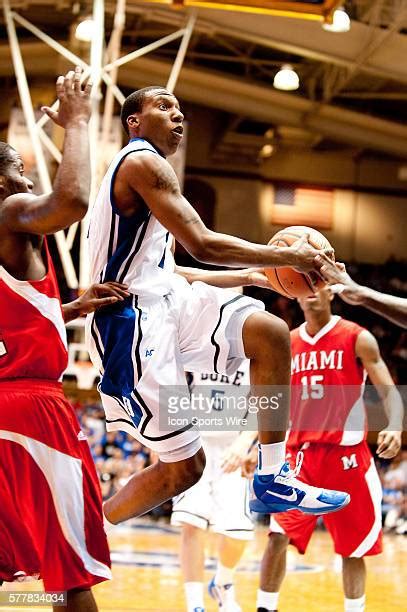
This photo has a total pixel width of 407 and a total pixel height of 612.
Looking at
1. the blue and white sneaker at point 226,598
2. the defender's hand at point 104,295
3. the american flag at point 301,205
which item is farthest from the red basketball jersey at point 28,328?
the american flag at point 301,205

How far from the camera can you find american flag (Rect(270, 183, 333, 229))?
72.5 feet

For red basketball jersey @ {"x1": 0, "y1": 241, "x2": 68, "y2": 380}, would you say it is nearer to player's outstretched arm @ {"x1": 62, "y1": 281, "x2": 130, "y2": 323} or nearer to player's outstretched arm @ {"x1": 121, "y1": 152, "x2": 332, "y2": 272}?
player's outstretched arm @ {"x1": 62, "y1": 281, "x2": 130, "y2": 323}

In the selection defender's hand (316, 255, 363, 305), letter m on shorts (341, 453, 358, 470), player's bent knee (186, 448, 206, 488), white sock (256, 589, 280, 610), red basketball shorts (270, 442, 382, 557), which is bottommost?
white sock (256, 589, 280, 610)

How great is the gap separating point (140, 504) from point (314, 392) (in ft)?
6.45

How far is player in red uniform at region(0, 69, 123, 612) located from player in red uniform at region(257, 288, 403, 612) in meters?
2.37

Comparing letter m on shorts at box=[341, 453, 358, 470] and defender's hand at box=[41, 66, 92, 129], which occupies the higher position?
defender's hand at box=[41, 66, 92, 129]

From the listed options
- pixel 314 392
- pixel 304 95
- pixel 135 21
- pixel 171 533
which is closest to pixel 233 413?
pixel 314 392

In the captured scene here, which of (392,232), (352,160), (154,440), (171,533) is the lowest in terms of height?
(171,533)

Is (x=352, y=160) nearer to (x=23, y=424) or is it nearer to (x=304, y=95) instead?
(x=304, y=95)

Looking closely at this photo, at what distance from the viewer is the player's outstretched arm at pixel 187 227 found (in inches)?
148

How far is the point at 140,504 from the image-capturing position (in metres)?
4.23

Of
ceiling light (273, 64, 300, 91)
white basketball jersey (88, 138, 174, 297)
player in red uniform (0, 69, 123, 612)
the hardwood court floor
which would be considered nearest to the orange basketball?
white basketball jersey (88, 138, 174, 297)

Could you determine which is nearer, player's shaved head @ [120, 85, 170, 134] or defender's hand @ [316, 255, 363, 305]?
defender's hand @ [316, 255, 363, 305]

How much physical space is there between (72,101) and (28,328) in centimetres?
86
